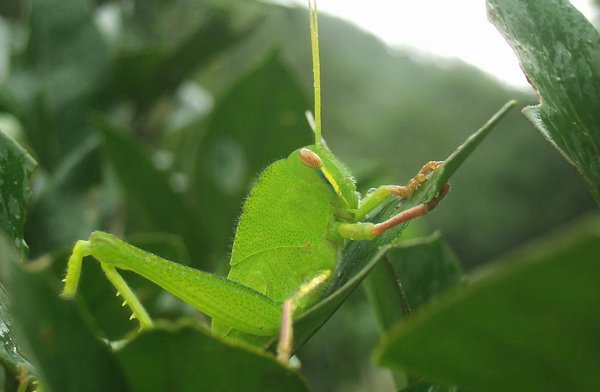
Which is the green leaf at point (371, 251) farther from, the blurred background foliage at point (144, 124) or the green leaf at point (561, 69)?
the blurred background foliage at point (144, 124)

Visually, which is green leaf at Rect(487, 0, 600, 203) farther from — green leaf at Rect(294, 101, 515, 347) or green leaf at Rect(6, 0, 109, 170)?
green leaf at Rect(6, 0, 109, 170)

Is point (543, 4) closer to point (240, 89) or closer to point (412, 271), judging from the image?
point (412, 271)

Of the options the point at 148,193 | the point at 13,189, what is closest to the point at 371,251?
the point at 13,189

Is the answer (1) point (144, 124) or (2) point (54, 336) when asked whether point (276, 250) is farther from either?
(1) point (144, 124)


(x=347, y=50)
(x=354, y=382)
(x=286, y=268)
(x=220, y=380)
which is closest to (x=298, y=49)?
(x=347, y=50)

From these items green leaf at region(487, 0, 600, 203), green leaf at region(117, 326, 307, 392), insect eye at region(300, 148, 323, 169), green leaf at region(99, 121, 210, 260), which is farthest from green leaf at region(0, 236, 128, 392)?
green leaf at region(99, 121, 210, 260)

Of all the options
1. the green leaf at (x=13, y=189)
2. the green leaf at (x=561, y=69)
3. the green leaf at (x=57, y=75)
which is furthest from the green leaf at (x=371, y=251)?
the green leaf at (x=57, y=75)
